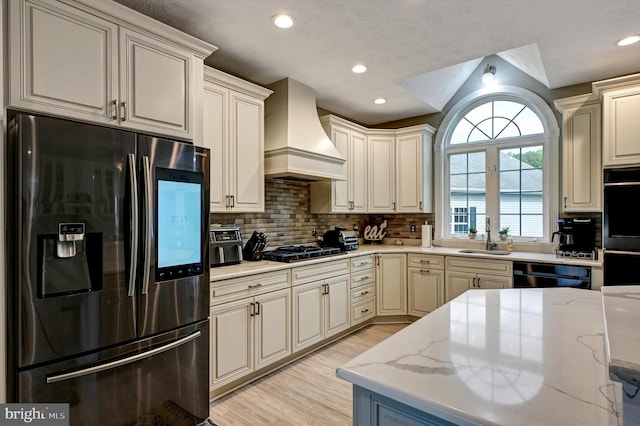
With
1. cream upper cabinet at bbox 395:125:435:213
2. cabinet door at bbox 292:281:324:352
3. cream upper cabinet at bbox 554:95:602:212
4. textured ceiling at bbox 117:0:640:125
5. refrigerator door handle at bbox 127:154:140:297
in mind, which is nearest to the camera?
refrigerator door handle at bbox 127:154:140:297

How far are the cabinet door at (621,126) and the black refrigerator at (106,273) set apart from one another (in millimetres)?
3426

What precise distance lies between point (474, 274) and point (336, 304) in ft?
4.96

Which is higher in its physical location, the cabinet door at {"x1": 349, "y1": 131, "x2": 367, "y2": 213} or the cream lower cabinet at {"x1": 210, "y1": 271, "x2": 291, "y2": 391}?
the cabinet door at {"x1": 349, "y1": 131, "x2": 367, "y2": 213}

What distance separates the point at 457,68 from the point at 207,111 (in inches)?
115

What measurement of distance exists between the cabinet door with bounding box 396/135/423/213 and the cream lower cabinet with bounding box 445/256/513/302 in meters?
0.94

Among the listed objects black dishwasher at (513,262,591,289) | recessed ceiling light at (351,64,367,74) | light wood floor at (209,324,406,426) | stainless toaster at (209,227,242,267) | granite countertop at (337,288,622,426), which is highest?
recessed ceiling light at (351,64,367,74)

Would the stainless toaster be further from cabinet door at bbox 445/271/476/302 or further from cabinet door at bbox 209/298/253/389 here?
cabinet door at bbox 445/271/476/302

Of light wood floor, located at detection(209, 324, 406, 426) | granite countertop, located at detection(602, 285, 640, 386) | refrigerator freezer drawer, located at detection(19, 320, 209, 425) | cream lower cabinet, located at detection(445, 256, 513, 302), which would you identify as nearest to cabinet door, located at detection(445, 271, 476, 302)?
cream lower cabinet, located at detection(445, 256, 513, 302)

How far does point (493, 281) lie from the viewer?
137 inches

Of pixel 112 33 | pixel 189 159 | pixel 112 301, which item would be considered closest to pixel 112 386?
pixel 112 301

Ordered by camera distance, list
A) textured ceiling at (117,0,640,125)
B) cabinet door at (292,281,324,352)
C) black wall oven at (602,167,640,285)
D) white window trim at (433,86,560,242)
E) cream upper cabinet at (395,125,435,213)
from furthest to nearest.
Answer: cream upper cabinet at (395,125,435,213) < white window trim at (433,86,560,242) < cabinet door at (292,281,324,352) < black wall oven at (602,167,640,285) < textured ceiling at (117,0,640,125)

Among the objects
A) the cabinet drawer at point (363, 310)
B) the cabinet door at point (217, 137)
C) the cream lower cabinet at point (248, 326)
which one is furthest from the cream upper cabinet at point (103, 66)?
the cabinet drawer at point (363, 310)

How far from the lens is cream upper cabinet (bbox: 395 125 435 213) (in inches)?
173

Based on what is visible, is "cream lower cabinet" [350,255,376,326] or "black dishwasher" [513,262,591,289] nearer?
"black dishwasher" [513,262,591,289]
